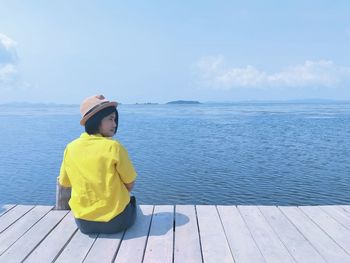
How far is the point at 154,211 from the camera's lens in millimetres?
5246

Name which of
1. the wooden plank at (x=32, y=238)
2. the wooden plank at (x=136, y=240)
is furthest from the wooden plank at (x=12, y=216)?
the wooden plank at (x=136, y=240)

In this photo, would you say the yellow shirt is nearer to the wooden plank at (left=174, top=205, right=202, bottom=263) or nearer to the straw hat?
the straw hat

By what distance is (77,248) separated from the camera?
4.01 meters

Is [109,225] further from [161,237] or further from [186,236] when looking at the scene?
[186,236]

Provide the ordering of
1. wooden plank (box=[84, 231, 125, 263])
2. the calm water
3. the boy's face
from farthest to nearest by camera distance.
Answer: the calm water < the boy's face < wooden plank (box=[84, 231, 125, 263])

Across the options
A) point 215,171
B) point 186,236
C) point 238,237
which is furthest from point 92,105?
point 215,171

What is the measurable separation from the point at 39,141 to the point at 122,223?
25.9 meters

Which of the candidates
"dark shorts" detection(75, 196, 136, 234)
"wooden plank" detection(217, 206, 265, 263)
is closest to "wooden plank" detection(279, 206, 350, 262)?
"wooden plank" detection(217, 206, 265, 263)

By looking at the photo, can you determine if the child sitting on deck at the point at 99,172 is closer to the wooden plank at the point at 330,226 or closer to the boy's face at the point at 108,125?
the boy's face at the point at 108,125

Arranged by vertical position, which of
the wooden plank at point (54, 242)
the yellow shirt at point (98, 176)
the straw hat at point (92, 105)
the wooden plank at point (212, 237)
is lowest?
the wooden plank at point (54, 242)

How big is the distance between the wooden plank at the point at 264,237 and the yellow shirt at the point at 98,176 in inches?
66.3

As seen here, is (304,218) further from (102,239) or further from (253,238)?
(102,239)

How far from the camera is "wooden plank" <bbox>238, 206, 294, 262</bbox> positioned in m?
3.83

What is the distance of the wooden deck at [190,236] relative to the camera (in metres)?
3.83
